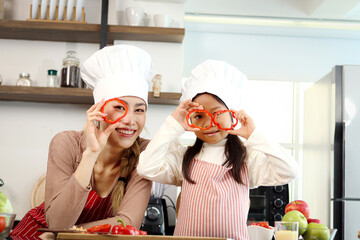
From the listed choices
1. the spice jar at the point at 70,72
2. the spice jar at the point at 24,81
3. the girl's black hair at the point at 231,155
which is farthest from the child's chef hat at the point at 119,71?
the spice jar at the point at 24,81

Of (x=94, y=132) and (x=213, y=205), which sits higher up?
(x=94, y=132)

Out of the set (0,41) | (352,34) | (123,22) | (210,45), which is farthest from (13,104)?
(352,34)

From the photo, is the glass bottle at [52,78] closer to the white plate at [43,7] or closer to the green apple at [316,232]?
the white plate at [43,7]

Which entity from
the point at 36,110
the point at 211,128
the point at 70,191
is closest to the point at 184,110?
the point at 211,128

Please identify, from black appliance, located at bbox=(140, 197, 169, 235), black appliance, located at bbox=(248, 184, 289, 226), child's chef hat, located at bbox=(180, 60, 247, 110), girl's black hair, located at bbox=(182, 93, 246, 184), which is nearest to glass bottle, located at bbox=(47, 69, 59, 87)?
black appliance, located at bbox=(140, 197, 169, 235)

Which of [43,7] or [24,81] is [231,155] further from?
[43,7]

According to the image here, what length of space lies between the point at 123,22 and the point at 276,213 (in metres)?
1.70

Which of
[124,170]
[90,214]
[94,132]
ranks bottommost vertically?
[90,214]

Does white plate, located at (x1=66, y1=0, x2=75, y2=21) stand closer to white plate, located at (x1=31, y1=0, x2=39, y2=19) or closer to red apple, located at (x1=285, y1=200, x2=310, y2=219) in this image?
white plate, located at (x1=31, y1=0, x2=39, y2=19)

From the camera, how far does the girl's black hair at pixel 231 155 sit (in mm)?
1776

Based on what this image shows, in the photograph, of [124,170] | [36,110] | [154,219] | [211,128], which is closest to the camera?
[211,128]

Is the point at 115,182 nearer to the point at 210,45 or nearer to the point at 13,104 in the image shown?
the point at 13,104

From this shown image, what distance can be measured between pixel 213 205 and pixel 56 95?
191 centimetres

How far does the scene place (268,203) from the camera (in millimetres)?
3508
